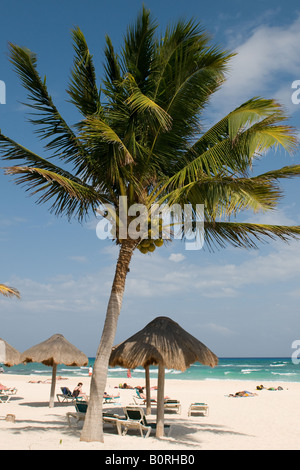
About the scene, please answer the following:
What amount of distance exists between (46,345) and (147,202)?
29.9 feet

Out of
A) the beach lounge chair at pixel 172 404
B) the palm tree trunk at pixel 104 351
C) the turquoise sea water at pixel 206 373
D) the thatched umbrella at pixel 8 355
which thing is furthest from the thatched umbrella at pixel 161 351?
the turquoise sea water at pixel 206 373

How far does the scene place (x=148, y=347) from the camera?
8398mm

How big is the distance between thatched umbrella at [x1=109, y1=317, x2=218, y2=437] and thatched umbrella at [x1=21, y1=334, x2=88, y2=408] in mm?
6535

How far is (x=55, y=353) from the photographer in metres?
14.8

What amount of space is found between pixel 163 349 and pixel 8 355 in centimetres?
1022

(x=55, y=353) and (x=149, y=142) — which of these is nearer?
(x=149, y=142)

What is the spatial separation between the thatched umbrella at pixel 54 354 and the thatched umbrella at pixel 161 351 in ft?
21.4

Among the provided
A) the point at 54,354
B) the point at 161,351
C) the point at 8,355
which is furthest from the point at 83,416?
the point at 8,355

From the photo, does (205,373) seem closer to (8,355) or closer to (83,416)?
(8,355)

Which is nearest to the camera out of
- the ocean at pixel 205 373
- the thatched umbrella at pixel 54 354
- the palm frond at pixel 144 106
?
the palm frond at pixel 144 106

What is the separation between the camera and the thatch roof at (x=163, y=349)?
8242 mm

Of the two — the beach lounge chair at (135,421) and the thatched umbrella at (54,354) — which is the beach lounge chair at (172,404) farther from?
the beach lounge chair at (135,421)

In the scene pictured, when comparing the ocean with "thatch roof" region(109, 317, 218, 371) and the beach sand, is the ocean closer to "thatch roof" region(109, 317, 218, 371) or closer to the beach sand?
the beach sand

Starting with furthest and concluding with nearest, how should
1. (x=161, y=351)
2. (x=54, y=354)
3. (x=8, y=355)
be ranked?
1. (x=8, y=355)
2. (x=54, y=354)
3. (x=161, y=351)
